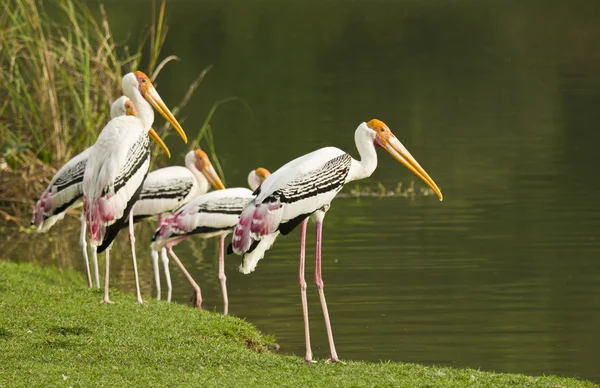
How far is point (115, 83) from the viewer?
13.7 metres

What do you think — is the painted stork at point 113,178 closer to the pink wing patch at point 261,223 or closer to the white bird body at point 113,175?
the white bird body at point 113,175

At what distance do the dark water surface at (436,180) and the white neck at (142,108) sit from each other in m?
1.65

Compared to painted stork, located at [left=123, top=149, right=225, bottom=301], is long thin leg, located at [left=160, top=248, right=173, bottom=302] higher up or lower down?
lower down

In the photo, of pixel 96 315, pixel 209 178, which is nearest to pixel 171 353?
pixel 96 315

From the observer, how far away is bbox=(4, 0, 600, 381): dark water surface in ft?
31.0

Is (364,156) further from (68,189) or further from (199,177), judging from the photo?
(199,177)

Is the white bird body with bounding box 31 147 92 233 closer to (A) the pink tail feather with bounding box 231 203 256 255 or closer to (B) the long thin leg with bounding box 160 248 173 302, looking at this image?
(B) the long thin leg with bounding box 160 248 173 302

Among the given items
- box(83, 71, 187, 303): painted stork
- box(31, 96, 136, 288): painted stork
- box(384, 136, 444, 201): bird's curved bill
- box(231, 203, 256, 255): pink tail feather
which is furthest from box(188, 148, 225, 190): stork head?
box(231, 203, 256, 255): pink tail feather

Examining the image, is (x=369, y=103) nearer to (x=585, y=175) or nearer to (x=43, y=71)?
(x=585, y=175)

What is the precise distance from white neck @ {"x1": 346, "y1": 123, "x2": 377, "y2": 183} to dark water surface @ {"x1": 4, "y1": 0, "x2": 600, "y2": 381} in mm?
1407

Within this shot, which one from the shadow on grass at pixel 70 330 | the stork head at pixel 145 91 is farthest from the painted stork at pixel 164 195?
the shadow on grass at pixel 70 330

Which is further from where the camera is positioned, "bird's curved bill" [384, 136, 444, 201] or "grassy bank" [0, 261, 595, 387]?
"bird's curved bill" [384, 136, 444, 201]

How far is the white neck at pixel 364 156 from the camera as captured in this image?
7.82 metres

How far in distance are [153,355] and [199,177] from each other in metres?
4.28
